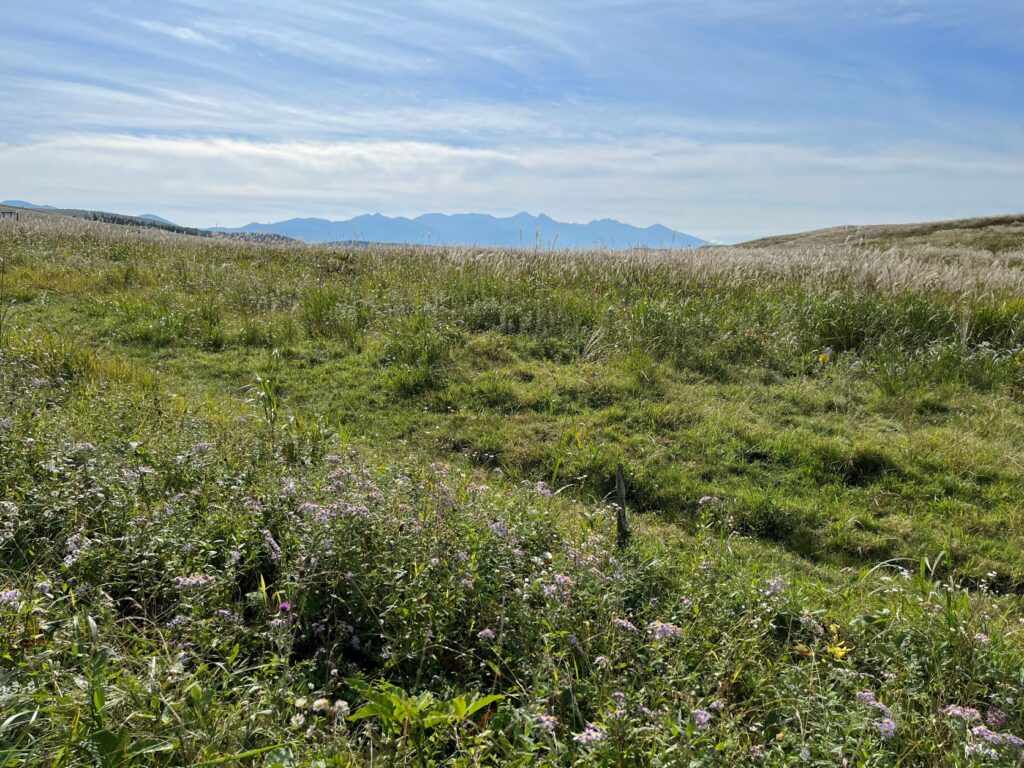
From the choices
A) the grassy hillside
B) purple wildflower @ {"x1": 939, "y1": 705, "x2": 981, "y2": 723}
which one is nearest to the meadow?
purple wildflower @ {"x1": 939, "y1": 705, "x2": 981, "y2": 723}

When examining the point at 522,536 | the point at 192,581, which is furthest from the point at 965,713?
the point at 192,581

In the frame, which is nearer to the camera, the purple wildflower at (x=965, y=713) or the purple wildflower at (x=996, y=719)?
the purple wildflower at (x=965, y=713)

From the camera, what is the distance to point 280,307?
10.4 metres

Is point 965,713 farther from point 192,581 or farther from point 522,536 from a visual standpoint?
point 192,581

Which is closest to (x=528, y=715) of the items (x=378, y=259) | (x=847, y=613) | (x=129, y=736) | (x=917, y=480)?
(x=129, y=736)

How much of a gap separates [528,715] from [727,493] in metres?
3.14

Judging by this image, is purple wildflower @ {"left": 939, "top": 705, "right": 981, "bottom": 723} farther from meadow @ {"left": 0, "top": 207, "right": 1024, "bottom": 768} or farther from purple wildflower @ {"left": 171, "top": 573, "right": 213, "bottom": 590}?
purple wildflower @ {"left": 171, "top": 573, "right": 213, "bottom": 590}

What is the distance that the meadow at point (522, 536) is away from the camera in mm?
2275

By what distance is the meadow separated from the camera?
7.47 feet

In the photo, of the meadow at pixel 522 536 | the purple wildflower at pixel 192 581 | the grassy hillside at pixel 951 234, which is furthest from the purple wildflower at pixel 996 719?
the grassy hillside at pixel 951 234

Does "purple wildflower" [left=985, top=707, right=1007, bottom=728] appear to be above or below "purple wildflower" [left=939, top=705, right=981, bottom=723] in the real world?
below

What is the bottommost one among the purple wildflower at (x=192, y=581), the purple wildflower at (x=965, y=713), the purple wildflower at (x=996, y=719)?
the purple wildflower at (x=996, y=719)

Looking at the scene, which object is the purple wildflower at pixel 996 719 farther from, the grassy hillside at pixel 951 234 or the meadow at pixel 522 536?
the grassy hillside at pixel 951 234

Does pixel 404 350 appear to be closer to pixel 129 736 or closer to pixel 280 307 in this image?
pixel 280 307
